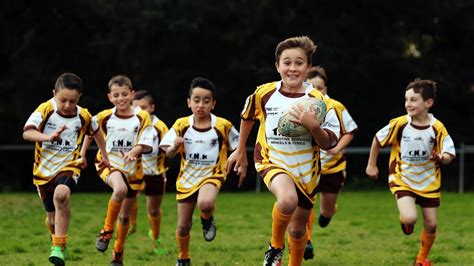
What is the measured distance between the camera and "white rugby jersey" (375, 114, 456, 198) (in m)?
8.95

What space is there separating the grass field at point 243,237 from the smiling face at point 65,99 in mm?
1678

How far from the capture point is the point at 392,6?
26.6 metres

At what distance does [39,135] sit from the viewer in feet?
26.9

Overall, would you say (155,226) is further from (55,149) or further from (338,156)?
(338,156)

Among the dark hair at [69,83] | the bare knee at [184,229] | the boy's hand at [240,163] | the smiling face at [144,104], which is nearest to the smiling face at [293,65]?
the boy's hand at [240,163]

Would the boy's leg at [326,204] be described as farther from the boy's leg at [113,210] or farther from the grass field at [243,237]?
the boy's leg at [113,210]

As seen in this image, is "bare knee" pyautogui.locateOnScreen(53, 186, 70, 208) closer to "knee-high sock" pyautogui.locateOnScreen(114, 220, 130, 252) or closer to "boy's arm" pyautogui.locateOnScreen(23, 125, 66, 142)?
"boy's arm" pyautogui.locateOnScreen(23, 125, 66, 142)

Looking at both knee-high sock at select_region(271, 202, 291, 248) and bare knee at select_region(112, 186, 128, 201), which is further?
bare knee at select_region(112, 186, 128, 201)

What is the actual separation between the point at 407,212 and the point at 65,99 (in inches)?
141

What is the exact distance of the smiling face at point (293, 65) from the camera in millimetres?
6934

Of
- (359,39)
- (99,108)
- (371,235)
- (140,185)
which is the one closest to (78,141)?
(140,185)

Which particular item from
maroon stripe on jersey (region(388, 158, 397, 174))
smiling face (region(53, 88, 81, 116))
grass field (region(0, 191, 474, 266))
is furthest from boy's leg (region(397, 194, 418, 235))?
smiling face (region(53, 88, 81, 116))

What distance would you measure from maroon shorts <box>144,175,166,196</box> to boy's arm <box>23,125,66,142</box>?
2767 mm

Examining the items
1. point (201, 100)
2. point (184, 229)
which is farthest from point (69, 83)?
point (184, 229)
